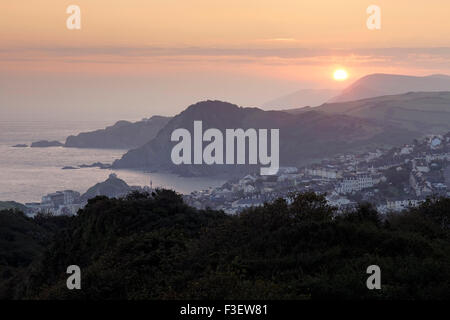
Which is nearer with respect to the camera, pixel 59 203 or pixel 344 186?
pixel 344 186

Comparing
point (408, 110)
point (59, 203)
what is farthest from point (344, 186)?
point (408, 110)

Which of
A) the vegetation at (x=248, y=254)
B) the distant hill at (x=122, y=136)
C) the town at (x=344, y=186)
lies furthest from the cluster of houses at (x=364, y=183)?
the distant hill at (x=122, y=136)

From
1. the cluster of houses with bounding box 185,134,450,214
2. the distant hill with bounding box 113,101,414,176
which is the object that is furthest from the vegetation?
the distant hill with bounding box 113,101,414,176

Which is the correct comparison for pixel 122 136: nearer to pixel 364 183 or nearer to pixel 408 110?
pixel 408 110

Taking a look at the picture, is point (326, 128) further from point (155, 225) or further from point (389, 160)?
point (155, 225)

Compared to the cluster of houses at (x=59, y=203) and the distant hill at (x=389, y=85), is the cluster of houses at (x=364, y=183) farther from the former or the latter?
the distant hill at (x=389, y=85)

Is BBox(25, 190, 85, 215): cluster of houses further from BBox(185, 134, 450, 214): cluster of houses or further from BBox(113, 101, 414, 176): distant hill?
BBox(113, 101, 414, 176): distant hill

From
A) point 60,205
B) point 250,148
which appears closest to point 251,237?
point 60,205
